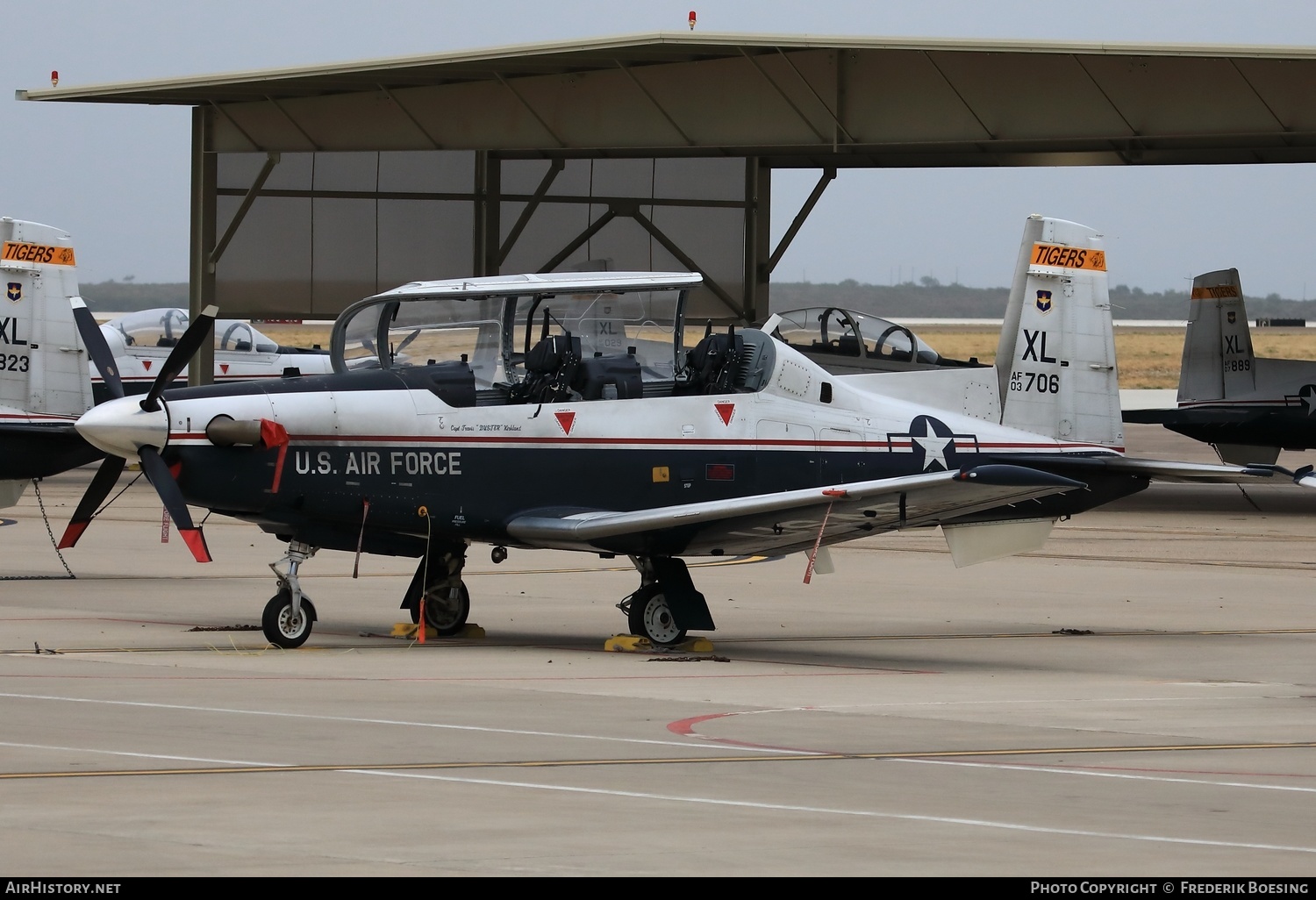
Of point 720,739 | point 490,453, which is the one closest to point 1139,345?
point 490,453

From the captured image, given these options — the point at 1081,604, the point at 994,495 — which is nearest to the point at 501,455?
the point at 994,495

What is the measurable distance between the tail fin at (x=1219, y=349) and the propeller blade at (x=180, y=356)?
73.0 feet

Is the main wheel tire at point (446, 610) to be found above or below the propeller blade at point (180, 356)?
below

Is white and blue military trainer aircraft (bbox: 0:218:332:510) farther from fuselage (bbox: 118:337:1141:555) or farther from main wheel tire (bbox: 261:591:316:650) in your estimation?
main wheel tire (bbox: 261:591:316:650)

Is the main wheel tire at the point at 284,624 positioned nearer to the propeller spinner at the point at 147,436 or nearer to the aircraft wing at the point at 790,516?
the propeller spinner at the point at 147,436

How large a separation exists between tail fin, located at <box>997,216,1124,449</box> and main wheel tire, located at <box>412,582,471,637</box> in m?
5.01

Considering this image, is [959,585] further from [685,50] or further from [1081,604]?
[685,50]

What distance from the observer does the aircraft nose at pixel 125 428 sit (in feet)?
44.5

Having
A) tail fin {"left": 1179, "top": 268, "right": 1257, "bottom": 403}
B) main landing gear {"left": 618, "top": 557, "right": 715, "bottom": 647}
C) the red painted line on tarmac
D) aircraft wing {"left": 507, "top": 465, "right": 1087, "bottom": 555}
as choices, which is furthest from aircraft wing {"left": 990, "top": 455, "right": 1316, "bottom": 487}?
tail fin {"left": 1179, "top": 268, "right": 1257, "bottom": 403}

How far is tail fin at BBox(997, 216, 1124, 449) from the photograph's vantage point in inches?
648

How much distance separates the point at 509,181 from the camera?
3800 centimetres

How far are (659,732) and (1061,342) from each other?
787 cm

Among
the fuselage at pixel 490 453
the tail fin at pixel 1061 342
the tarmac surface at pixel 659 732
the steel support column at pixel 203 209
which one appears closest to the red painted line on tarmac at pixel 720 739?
the tarmac surface at pixel 659 732

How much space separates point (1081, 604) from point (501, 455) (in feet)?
24.2
